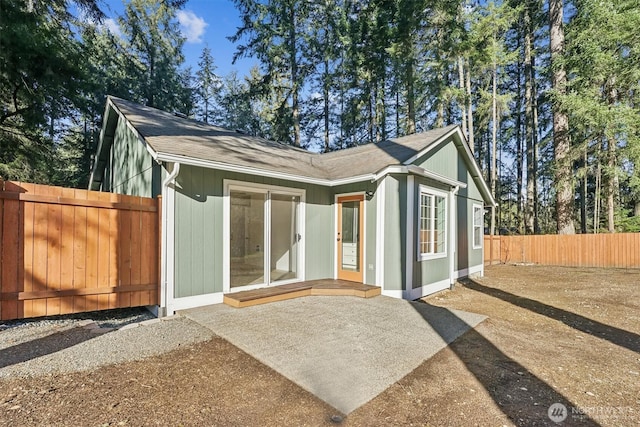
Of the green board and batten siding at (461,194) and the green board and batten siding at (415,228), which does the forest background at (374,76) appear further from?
the green board and batten siding at (415,228)

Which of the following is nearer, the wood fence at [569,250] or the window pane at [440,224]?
the window pane at [440,224]

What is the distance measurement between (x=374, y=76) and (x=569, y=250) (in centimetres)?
1217

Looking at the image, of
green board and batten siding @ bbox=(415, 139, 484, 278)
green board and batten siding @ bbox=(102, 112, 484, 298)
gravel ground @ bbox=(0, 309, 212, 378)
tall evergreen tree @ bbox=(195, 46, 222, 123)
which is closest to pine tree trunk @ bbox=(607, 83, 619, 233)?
Result: green board and batten siding @ bbox=(415, 139, 484, 278)

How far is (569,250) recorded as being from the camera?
13070 millimetres

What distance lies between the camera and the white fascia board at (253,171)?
4.71 m

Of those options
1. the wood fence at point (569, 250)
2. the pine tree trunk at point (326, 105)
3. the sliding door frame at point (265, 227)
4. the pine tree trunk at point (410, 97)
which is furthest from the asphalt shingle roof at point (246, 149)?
the pine tree trunk at point (326, 105)

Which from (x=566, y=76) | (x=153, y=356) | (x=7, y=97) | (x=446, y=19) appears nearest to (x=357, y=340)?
(x=153, y=356)

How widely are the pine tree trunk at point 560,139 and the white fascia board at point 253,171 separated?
39.6ft

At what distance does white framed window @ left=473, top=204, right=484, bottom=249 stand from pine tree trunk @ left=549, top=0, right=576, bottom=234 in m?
5.63

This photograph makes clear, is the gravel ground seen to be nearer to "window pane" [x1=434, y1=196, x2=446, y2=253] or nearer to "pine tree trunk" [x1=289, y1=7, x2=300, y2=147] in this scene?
"window pane" [x1=434, y1=196, x2=446, y2=253]

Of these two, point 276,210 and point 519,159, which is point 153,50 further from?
point 519,159

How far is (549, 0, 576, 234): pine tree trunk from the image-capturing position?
537 inches

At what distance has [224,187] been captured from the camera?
18.2ft

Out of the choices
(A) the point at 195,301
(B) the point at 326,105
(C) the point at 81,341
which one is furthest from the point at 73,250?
(B) the point at 326,105
